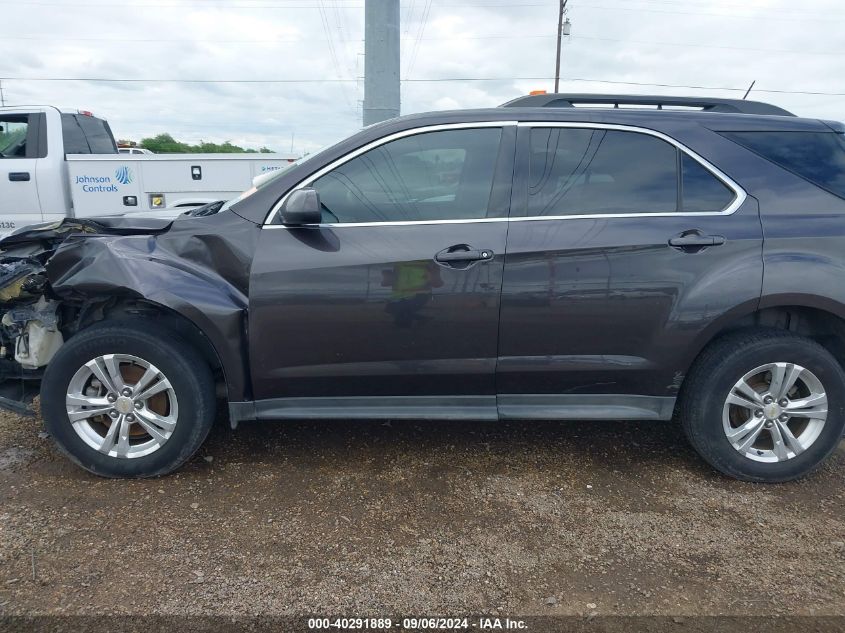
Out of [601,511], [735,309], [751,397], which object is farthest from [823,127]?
[601,511]

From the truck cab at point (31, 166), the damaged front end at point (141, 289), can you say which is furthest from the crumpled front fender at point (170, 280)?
the truck cab at point (31, 166)

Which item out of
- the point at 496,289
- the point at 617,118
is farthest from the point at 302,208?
the point at 617,118

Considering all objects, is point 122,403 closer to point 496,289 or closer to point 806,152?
point 496,289

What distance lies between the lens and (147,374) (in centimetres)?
299

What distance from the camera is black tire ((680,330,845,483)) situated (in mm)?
3014

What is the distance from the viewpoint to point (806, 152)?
3.08 m

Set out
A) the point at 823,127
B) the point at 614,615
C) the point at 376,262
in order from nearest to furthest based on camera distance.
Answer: the point at 614,615 → the point at 376,262 → the point at 823,127

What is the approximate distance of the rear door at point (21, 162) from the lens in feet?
24.4

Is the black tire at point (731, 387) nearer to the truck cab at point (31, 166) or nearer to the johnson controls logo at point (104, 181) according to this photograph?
the johnson controls logo at point (104, 181)

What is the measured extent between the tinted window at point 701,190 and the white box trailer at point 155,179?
571cm

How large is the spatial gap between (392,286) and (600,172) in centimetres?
120

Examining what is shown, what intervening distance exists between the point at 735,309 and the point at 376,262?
1770 millimetres

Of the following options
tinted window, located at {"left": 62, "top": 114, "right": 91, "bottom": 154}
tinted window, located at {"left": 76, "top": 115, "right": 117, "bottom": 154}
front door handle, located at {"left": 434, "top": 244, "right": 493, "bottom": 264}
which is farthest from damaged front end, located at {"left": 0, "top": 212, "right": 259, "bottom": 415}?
tinted window, located at {"left": 76, "top": 115, "right": 117, "bottom": 154}

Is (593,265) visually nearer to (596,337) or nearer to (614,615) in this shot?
(596,337)
